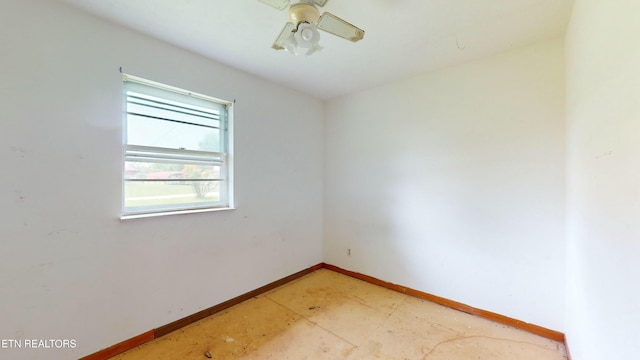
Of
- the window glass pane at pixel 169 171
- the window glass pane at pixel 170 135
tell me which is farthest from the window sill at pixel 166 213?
the window glass pane at pixel 170 135

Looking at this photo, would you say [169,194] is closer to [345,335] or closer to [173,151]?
[173,151]

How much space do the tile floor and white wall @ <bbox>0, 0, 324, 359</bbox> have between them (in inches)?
11.3

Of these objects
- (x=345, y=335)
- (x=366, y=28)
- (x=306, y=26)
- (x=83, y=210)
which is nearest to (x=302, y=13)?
(x=306, y=26)

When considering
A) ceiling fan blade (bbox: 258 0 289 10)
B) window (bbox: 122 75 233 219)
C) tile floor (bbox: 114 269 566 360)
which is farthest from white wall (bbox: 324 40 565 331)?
ceiling fan blade (bbox: 258 0 289 10)

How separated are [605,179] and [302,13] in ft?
5.40

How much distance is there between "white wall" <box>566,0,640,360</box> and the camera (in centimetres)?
77

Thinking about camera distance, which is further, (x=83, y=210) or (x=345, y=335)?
(x=345, y=335)

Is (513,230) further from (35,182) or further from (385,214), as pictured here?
(35,182)

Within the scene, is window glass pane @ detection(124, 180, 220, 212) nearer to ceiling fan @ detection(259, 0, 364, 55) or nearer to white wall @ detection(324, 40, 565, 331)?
ceiling fan @ detection(259, 0, 364, 55)

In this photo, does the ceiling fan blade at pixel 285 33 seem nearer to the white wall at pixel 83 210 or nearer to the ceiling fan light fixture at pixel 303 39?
the ceiling fan light fixture at pixel 303 39

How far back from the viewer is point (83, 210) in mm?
1616

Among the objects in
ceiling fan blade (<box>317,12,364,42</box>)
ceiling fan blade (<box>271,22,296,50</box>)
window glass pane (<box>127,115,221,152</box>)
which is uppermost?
ceiling fan blade (<box>317,12,364,42</box>)

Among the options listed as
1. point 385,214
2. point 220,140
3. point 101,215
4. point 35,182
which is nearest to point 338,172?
point 385,214

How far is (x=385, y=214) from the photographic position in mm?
2875
